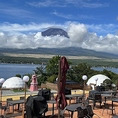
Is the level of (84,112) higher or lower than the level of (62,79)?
lower

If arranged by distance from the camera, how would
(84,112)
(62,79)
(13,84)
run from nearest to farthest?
(84,112), (62,79), (13,84)

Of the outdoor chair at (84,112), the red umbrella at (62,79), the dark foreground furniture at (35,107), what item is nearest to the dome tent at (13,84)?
the dark foreground furniture at (35,107)

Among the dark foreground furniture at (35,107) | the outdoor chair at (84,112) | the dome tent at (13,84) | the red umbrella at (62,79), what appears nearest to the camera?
the red umbrella at (62,79)

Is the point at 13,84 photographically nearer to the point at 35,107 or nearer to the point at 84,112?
the point at 35,107

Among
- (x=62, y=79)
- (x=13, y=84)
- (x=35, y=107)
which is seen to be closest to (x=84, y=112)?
(x=62, y=79)

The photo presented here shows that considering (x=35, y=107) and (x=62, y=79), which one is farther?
(x=35, y=107)

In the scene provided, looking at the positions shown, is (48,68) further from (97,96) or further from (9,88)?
(97,96)

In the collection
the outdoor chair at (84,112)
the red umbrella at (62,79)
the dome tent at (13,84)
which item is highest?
the red umbrella at (62,79)

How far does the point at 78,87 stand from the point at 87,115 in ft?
51.0

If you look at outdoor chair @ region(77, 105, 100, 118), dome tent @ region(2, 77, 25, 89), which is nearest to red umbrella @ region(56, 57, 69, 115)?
outdoor chair @ region(77, 105, 100, 118)

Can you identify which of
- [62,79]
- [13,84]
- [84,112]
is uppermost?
[62,79]

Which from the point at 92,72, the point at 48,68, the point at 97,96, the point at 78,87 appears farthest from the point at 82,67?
the point at 97,96

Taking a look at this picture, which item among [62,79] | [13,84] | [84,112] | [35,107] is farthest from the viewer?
[13,84]

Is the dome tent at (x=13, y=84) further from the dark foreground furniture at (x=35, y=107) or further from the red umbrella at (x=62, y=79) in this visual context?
the red umbrella at (x=62, y=79)
